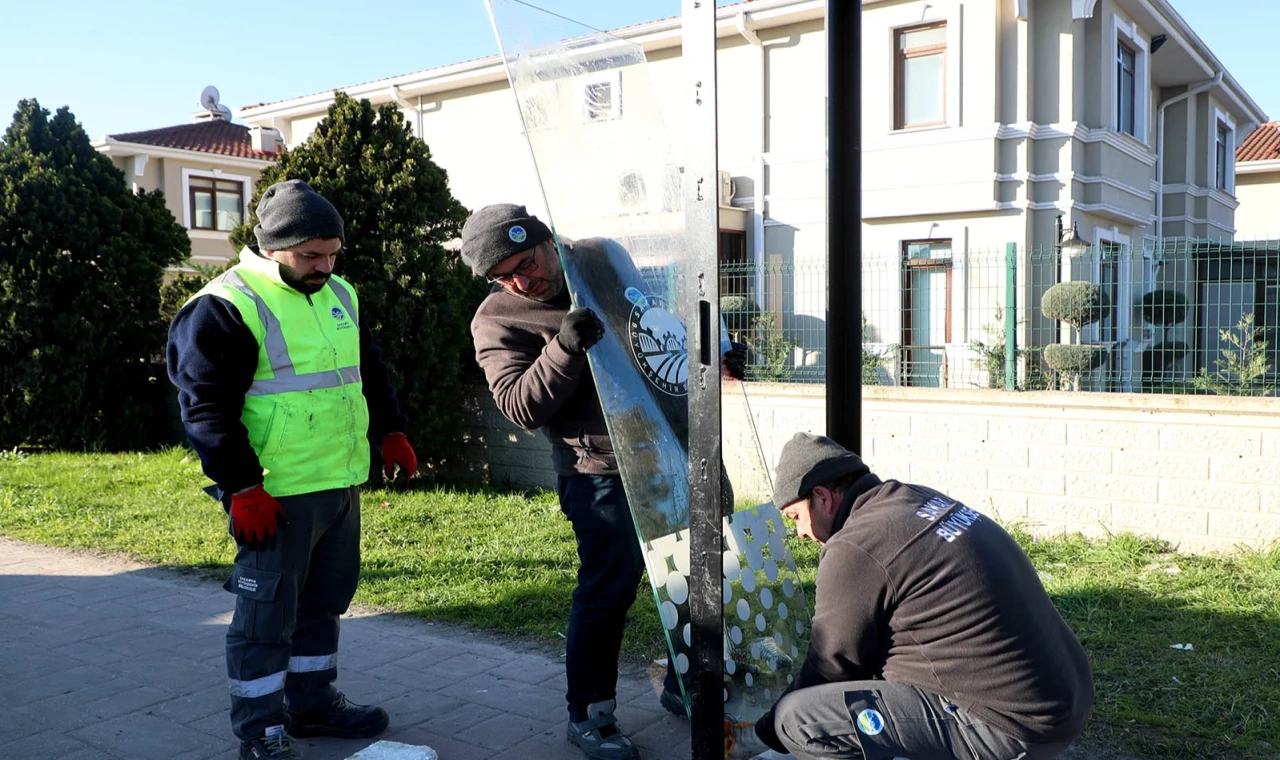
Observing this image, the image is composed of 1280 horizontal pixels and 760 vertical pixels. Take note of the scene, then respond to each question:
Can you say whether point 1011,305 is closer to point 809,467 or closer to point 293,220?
point 809,467

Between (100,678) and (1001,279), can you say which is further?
(1001,279)

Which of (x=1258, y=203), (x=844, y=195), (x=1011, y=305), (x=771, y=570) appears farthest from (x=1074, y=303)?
(x=1258, y=203)

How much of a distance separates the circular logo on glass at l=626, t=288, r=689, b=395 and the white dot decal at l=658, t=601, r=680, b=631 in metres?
0.70

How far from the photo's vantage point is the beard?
137 inches

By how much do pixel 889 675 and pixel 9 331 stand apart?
10.9 m

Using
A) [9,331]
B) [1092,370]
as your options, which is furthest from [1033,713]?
[9,331]

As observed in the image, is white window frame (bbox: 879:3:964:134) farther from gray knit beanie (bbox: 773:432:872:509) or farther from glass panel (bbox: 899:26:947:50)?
gray knit beanie (bbox: 773:432:872:509)

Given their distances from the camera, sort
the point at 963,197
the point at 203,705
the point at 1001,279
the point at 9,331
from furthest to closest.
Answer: the point at 963,197, the point at 9,331, the point at 1001,279, the point at 203,705

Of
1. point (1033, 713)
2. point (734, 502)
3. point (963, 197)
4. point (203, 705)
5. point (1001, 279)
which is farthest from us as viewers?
point (963, 197)

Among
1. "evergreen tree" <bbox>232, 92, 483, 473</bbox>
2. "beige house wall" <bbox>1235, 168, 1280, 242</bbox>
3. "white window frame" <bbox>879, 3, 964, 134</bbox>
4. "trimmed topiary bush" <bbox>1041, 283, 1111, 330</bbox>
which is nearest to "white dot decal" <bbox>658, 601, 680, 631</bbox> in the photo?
"trimmed topiary bush" <bbox>1041, 283, 1111, 330</bbox>

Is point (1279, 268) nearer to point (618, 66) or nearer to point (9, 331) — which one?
point (618, 66)

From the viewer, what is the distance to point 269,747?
3.41 meters

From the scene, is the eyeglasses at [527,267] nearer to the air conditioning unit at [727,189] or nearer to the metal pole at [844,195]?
the metal pole at [844,195]

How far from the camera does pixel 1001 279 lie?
293 inches
